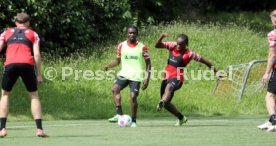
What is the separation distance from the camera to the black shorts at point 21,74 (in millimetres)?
12320

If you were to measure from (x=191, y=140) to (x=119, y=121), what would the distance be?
13.7ft

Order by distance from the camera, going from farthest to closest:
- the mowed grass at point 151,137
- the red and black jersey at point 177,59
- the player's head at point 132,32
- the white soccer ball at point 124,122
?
the red and black jersey at point 177,59, the player's head at point 132,32, the white soccer ball at point 124,122, the mowed grass at point 151,137

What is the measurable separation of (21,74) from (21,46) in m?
0.43

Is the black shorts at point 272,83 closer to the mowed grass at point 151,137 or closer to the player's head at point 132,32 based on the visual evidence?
the mowed grass at point 151,137

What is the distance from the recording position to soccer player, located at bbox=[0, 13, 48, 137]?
1232 cm

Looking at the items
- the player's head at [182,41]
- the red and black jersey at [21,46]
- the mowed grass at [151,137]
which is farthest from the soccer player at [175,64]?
the red and black jersey at [21,46]

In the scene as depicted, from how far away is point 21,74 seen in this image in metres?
12.4

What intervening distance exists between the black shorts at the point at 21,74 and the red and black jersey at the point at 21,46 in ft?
0.25

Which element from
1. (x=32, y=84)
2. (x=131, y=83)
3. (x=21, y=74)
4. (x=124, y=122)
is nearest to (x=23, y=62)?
(x=21, y=74)

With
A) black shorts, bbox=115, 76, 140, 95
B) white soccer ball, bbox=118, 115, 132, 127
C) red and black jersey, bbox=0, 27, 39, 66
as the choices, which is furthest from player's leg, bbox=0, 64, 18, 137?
black shorts, bbox=115, 76, 140, 95

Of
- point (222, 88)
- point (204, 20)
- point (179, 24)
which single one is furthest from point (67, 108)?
point (204, 20)

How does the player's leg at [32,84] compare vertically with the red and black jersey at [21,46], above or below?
below

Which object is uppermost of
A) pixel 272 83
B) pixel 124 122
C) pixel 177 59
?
pixel 177 59

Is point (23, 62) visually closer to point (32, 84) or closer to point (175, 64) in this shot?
point (32, 84)
